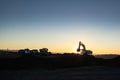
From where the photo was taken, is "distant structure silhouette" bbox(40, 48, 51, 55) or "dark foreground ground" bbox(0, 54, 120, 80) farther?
"distant structure silhouette" bbox(40, 48, 51, 55)

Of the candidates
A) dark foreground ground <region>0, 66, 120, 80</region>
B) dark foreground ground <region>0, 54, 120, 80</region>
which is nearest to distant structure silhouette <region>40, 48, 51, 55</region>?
dark foreground ground <region>0, 54, 120, 80</region>

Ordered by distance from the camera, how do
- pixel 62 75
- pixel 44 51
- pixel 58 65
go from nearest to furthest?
pixel 62 75
pixel 58 65
pixel 44 51

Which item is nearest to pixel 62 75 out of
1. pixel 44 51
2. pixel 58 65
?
pixel 58 65

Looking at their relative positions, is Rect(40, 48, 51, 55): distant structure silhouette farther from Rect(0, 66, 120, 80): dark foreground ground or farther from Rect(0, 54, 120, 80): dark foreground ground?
Rect(0, 66, 120, 80): dark foreground ground

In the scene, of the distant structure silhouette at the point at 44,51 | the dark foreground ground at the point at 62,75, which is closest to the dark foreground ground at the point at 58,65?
the dark foreground ground at the point at 62,75

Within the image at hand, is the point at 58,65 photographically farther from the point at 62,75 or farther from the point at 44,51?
the point at 44,51

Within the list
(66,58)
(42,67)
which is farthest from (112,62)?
(42,67)

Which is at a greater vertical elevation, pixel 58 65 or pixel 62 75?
pixel 58 65

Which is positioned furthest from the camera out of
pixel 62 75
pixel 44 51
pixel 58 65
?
pixel 44 51

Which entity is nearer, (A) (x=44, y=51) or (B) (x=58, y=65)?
(B) (x=58, y=65)

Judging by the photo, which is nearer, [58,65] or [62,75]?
[62,75]

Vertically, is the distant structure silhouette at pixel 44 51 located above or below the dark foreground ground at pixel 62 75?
above

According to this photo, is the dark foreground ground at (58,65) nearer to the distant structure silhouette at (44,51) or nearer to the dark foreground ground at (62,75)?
the dark foreground ground at (62,75)

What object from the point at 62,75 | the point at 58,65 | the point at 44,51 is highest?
the point at 44,51
